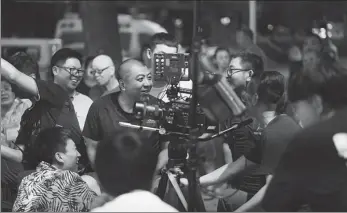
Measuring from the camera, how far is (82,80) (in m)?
4.17

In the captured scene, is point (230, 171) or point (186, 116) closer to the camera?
point (186, 116)

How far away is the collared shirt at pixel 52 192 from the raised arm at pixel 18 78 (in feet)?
1.51

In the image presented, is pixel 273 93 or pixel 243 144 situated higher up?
pixel 273 93

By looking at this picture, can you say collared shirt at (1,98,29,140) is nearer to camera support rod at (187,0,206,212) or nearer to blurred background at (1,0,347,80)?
blurred background at (1,0,347,80)

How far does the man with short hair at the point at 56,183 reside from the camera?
139 inches

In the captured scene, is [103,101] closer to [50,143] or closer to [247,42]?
[50,143]

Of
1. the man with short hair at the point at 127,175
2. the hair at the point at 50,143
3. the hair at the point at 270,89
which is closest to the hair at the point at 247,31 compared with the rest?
the hair at the point at 270,89

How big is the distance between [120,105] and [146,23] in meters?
2.87

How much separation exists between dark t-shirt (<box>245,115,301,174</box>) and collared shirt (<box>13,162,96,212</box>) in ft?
3.00

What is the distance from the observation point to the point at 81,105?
4.08 meters

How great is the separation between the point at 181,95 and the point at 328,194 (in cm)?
91

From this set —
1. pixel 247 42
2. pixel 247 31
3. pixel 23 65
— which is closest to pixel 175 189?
pixel 23 65

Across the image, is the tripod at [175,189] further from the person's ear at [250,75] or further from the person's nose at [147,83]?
the person's ear at [250,75]

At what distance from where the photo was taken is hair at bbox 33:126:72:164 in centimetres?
372
